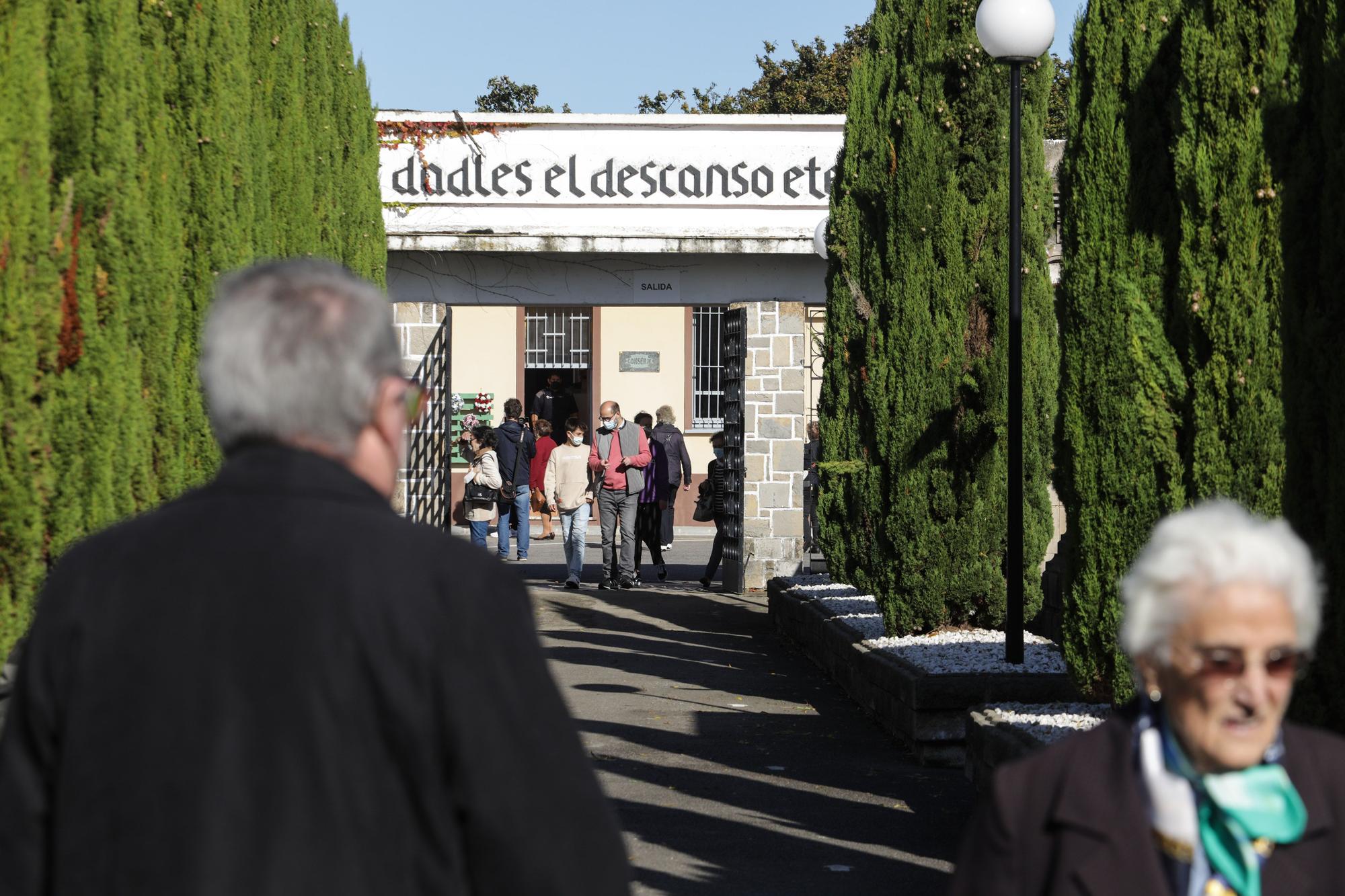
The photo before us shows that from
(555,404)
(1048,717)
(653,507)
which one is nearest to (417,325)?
(653,507)

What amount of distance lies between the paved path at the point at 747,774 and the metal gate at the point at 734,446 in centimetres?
358

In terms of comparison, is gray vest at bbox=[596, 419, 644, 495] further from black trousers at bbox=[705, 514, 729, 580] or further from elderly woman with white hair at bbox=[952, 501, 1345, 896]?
elderly woman with white hair at bbox=[952, 501, 1345, 896]

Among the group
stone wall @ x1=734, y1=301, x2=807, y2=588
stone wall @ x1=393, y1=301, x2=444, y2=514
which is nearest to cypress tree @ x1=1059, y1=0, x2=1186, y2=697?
stone wall @ x1=734, y1=301, x2=807, y2=588

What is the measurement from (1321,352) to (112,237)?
3.66m

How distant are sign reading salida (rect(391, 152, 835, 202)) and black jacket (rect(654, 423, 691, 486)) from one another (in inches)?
137

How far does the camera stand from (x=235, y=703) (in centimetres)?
193

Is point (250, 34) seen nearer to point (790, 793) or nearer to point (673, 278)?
point (790, 793)

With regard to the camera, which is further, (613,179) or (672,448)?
(672,448)

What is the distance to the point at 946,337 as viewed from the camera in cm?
1081

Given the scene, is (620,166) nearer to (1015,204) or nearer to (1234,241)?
(1015,204)

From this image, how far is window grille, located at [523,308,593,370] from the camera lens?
97.3ft

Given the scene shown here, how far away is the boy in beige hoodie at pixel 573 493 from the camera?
18.6 meters

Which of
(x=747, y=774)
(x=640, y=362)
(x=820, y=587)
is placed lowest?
(x=747, y=774)

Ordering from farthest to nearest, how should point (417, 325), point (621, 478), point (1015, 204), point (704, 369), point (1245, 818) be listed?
point (704, 369), point (621, 478), point (417, 325), point (1015, 204), point (1245, 818)
